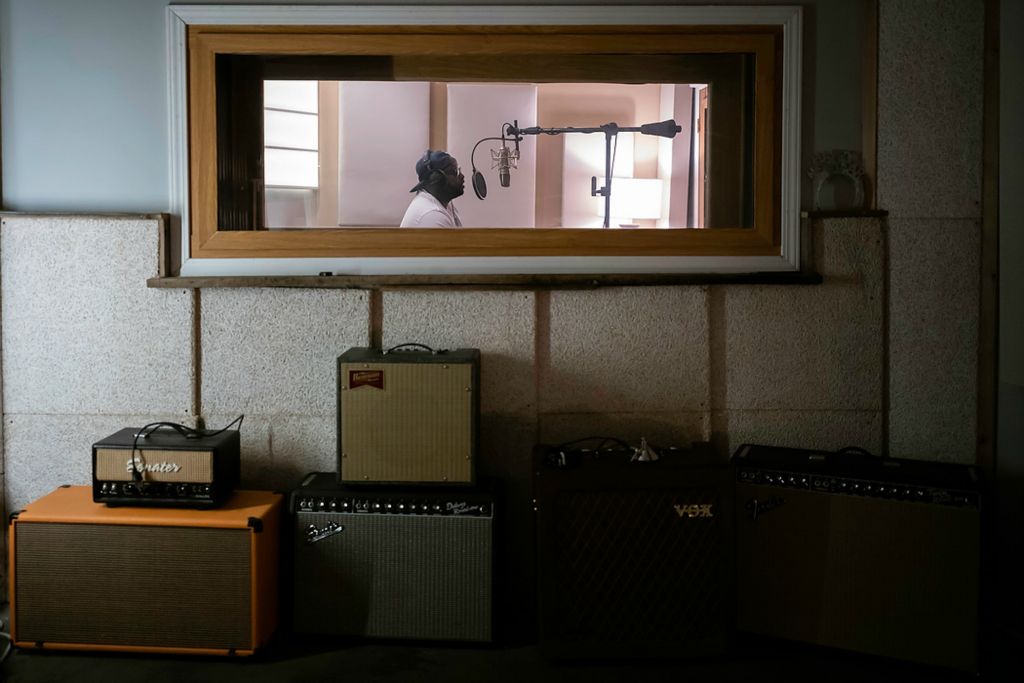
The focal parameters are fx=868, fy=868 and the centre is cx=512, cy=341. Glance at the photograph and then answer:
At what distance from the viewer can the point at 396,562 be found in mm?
2746

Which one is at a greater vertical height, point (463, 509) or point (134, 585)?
point (463, 509)

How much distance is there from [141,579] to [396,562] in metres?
0.78

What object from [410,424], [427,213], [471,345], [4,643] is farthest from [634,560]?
[4,643]

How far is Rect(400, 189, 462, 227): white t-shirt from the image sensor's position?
3055mm

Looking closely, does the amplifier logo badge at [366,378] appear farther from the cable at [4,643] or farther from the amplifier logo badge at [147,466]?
the cable at [4,643]

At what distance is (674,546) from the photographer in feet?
8.68

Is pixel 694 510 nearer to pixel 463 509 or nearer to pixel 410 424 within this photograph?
pixel 463 509

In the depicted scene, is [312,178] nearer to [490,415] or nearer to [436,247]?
[436,247]

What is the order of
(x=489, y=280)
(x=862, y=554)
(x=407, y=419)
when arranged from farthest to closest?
1. (x=489, y=280)
2. (x=407, y=419)
3. (x=862, y=554)

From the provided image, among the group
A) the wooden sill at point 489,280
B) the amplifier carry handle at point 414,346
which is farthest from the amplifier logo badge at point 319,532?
the wooden sill at point 489,280

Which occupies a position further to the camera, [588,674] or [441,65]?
[441,65]

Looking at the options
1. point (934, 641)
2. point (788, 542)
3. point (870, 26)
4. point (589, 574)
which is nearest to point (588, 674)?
point (589, 574)

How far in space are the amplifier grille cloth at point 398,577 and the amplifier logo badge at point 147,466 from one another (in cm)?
43

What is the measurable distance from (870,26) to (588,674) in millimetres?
2353
